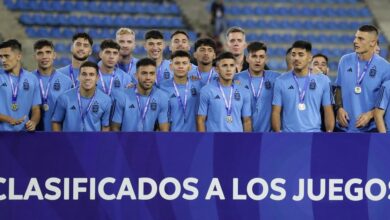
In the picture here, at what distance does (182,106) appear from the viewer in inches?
389

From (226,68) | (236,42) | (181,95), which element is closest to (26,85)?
(181,95)

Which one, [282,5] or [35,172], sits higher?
[282,5]

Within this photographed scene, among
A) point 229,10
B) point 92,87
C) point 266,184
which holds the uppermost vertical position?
point 229,10

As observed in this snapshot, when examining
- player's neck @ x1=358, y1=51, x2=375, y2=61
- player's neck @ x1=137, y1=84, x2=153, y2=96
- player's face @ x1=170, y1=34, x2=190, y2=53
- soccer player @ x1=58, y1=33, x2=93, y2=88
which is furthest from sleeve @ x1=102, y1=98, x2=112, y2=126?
player's neck @ x1=358, y1=51, x2=375, y2=61

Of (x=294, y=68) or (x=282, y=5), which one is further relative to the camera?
(x=282, y=5)

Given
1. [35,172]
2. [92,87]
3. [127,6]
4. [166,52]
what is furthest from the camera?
[127,6]

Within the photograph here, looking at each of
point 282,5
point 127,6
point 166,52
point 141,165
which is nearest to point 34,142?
point 141,165

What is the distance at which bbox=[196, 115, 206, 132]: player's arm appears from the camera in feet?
31.6

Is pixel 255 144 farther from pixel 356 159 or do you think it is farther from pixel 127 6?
pixel 127 6

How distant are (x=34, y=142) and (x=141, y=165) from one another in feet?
3.02

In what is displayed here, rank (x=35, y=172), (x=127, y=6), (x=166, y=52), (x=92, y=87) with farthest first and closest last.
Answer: (x=127, y=6), (x=166, y=52), (x=92, y=87), (x=35, y=172)

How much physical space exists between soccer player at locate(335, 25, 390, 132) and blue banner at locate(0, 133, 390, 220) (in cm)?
132

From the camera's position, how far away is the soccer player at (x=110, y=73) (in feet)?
33.3

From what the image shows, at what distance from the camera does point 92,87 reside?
9.57 metres
